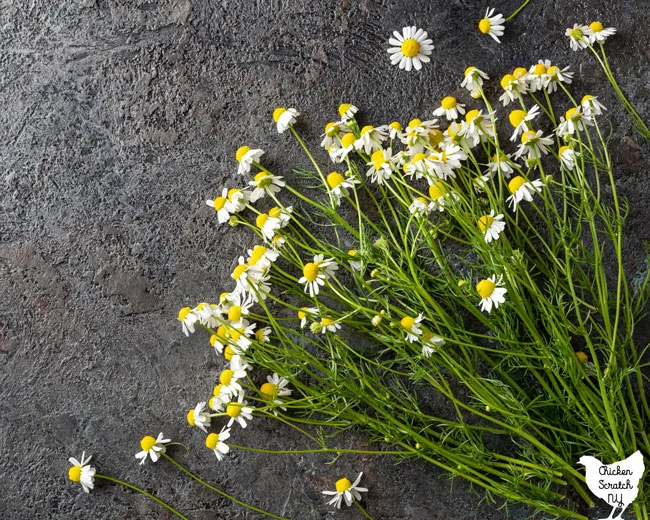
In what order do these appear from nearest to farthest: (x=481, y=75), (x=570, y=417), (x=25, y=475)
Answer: (x=570, y=417)
(x=481, y=75)
(x=25, y=475)

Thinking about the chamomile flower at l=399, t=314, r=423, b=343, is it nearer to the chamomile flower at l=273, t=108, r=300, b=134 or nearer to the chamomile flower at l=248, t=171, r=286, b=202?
the chamomile flower at l=248, t=171, r=286, b=202

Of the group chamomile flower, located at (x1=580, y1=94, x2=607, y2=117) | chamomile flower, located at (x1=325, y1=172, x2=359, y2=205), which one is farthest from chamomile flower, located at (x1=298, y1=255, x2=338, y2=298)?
chamomile flower, located at (x1=580, y1=94, x2=607, y2=117)

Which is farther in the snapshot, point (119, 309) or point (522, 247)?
point (119, 309)

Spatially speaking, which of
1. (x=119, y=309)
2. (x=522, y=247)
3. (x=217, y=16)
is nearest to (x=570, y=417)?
(x=522, y=247)

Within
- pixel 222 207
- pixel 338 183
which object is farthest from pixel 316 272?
Result: pixel 222 207

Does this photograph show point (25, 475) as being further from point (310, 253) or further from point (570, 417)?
point (570, 417)

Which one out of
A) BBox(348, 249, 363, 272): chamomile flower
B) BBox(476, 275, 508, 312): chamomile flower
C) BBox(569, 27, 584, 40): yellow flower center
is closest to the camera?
BBox(476, 275, 508, 312): chamomile flower
